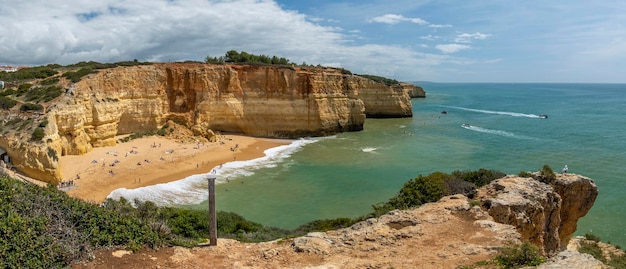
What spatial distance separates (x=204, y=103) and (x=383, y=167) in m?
19.2

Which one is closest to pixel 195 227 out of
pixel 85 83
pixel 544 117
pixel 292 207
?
pixel 292 207

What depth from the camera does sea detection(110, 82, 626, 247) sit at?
20047mm

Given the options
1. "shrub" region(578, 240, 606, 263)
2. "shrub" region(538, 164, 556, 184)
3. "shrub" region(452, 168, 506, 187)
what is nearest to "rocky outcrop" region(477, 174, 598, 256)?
"shrub" region(538, 164, 556, 184)

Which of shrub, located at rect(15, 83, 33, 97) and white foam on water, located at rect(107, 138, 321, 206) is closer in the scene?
white foam on water, located at rect(107, 138, 321, 206)

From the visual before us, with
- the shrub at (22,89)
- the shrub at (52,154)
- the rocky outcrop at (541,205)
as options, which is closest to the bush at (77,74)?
the shrub at (22,89)

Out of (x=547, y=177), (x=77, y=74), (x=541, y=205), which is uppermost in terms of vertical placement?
(x=77, y=74)

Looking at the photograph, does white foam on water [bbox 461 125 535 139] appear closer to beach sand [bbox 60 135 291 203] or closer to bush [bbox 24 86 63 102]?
beach sand [bbox 60 135 291 203]

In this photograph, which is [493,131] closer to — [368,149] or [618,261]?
[368,149]

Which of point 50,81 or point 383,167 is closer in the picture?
point 383,167

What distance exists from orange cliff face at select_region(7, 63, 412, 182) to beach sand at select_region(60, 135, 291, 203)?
175 cm

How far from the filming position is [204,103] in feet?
124

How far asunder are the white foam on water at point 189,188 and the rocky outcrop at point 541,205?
11898mm

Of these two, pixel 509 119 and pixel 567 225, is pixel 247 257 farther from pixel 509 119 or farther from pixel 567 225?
pixel 509 119

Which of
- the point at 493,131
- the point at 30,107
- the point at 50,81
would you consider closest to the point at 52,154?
the point at 30,107
